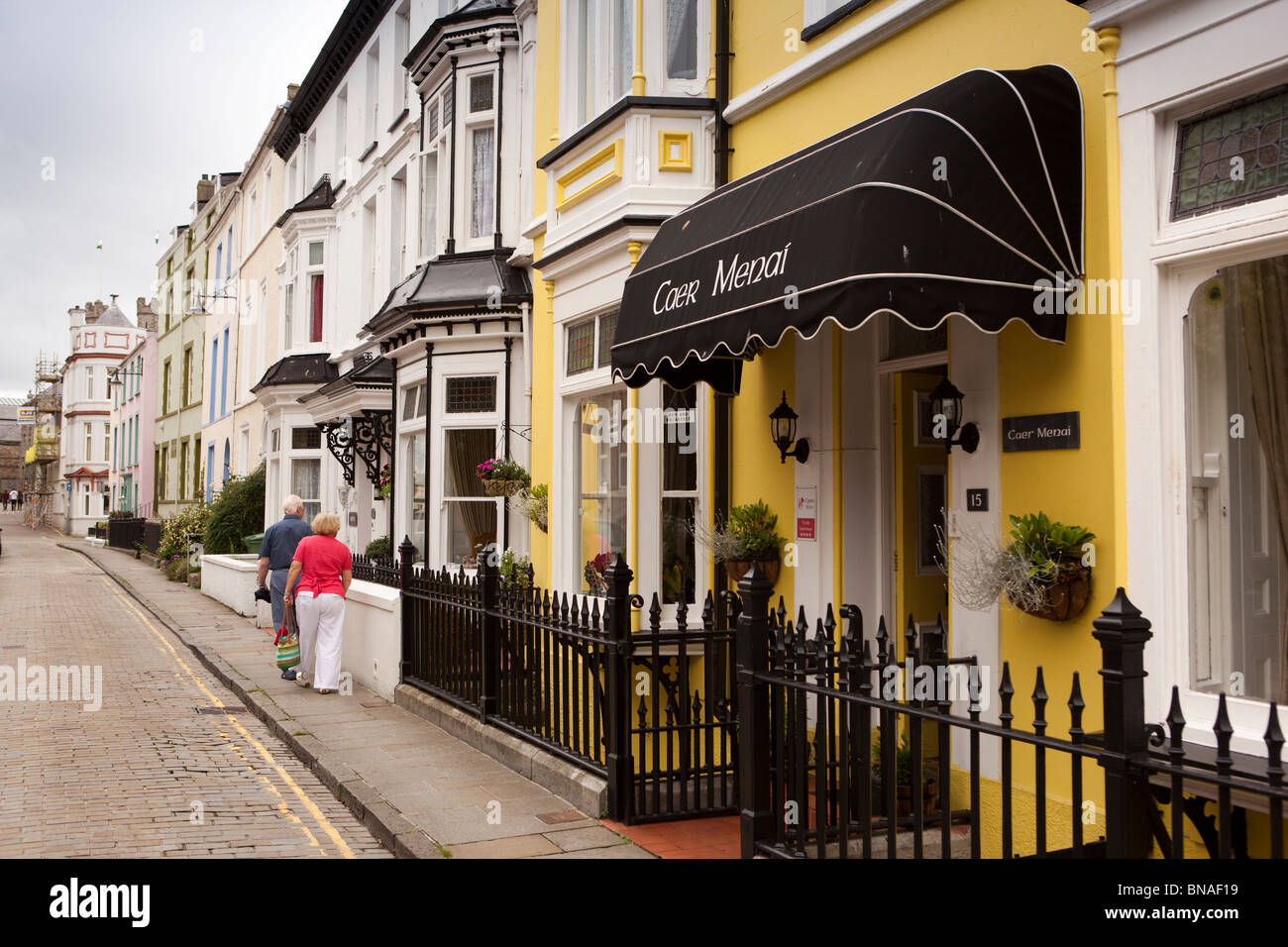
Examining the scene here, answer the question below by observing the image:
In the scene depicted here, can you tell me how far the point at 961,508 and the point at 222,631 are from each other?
44.0 feet

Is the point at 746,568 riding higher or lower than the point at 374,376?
lower

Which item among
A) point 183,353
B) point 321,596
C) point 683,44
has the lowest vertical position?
point 321,596

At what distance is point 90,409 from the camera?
209ft

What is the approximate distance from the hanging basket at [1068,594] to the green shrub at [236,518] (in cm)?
2202

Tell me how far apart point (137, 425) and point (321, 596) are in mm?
42202

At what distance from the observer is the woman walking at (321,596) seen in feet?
36.3

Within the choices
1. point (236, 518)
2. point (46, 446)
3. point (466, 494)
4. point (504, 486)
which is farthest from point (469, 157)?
point (46, 446)

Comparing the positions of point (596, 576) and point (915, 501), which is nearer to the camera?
point (915, 501)

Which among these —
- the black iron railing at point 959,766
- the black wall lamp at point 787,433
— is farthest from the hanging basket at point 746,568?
the black iron railing at point 959,766

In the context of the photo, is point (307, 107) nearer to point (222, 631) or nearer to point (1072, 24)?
point (222, 631)

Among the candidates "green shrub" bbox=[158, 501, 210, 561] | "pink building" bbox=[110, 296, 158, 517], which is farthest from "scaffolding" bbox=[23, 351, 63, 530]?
"green shrub" bbox=[158, 501, 210, 561]

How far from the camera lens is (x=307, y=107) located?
22.6 metres

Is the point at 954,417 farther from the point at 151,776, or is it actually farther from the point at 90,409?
the point at 90,409

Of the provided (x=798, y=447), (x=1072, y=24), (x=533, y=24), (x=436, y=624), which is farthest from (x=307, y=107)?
(x=1072, y=24)
